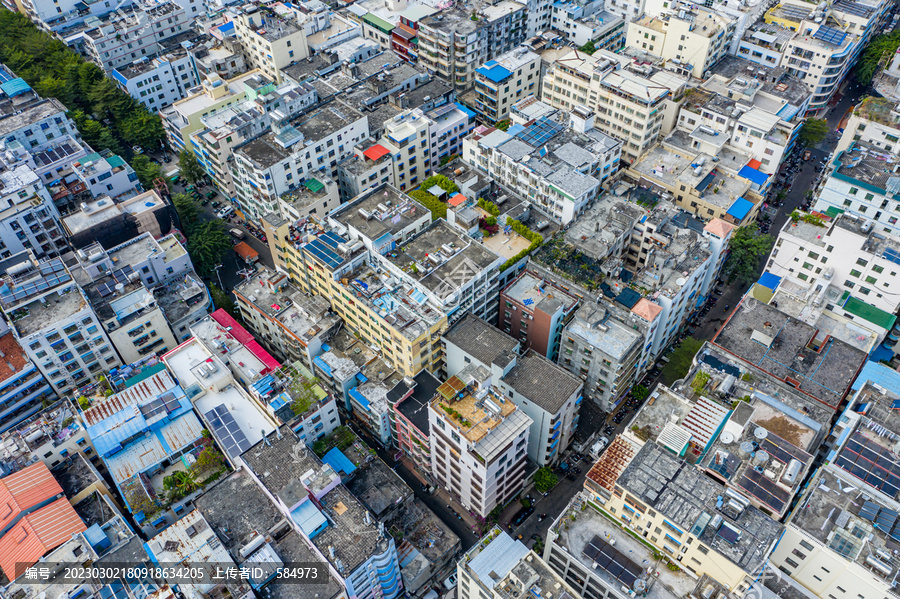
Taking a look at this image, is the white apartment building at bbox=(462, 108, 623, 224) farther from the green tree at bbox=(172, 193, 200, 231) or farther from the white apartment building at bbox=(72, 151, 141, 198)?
the white apartment building at bbox=(72, 151, 141, 198)

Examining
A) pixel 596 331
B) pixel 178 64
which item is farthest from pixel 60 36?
pixel 596 331

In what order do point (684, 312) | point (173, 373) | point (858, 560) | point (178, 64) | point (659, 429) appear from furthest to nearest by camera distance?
point (178, 64) → point (684, 312) → point (173, 373) → point (659, 429) → point (858, 560)

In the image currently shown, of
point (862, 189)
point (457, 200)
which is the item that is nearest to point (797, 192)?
point (862, 189)

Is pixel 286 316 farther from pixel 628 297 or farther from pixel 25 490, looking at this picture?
pixel 628 297

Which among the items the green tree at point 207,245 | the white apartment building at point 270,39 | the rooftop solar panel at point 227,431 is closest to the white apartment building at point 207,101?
the white apartment building at point 270,39

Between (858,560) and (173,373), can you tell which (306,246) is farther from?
(858,560)

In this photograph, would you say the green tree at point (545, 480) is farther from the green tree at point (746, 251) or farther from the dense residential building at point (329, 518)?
the green tree at point (746, 251)

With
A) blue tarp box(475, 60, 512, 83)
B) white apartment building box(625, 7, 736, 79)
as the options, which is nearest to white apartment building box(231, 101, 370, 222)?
blue tarp box(475, 60, 512, 83)
